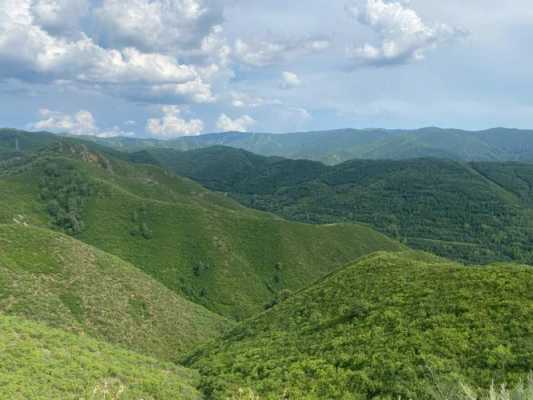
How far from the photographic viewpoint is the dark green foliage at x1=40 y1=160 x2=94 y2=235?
118375 millimetres

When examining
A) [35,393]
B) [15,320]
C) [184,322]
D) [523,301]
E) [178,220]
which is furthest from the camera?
[178,220]

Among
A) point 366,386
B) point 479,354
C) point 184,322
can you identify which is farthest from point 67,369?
point 184,322

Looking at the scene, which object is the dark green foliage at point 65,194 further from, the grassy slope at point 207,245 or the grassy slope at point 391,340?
the grassy slope at point 391,340

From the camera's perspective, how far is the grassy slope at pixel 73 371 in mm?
18938

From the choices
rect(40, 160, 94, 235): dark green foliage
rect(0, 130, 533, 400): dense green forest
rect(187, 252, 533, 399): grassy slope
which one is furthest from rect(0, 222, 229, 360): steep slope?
rect(40, 160, 94, 235): dark green foliage

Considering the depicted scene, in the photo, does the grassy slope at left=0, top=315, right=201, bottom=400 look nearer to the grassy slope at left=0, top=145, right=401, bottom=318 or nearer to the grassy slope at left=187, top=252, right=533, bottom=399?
the grassy slope at left=187, top=252, right=533, bottom=399

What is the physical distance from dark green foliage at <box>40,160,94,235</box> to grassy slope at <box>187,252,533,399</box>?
96265 millimetres

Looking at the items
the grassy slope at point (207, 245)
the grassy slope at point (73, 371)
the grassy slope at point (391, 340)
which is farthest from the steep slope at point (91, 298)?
the grassy slope at point (207, 245)

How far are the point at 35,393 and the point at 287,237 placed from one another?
114174mm

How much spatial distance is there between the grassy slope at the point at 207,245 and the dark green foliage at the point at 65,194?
Answer: 2.38m

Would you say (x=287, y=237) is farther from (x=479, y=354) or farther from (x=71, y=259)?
(x=479, y=354)

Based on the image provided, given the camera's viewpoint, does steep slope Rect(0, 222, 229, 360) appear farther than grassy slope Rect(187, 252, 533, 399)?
Yes

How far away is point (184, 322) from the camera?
63000 mm

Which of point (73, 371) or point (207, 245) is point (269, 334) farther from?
point (207, 245)
